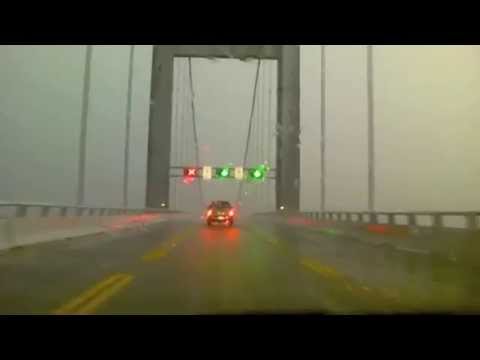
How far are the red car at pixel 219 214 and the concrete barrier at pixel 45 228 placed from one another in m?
14.6

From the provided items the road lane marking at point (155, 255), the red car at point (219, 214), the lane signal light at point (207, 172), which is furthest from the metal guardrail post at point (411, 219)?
the lane signal light at point (207, 172)

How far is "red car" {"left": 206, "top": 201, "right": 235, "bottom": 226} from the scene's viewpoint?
40906 mm

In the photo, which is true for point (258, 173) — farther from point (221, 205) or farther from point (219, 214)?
point (219, 214)

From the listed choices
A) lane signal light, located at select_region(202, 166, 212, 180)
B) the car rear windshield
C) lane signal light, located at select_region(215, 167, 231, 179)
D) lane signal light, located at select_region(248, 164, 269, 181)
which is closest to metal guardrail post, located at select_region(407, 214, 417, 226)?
the car rear windshield

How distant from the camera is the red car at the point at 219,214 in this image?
4091 cm

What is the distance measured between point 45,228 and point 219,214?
23.8 m

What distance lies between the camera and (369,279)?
10.8 m

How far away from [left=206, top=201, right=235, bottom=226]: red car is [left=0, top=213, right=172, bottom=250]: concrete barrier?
14.6 meters

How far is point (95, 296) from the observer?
8008mm

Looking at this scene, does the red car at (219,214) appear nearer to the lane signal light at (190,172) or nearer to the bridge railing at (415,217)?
the bridge railing at (415,217)

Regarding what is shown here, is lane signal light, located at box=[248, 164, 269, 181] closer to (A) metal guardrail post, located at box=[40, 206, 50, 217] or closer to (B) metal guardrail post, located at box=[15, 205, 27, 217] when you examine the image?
(A) metal guardrail post, located at box=[40, 206, 50, 217]
